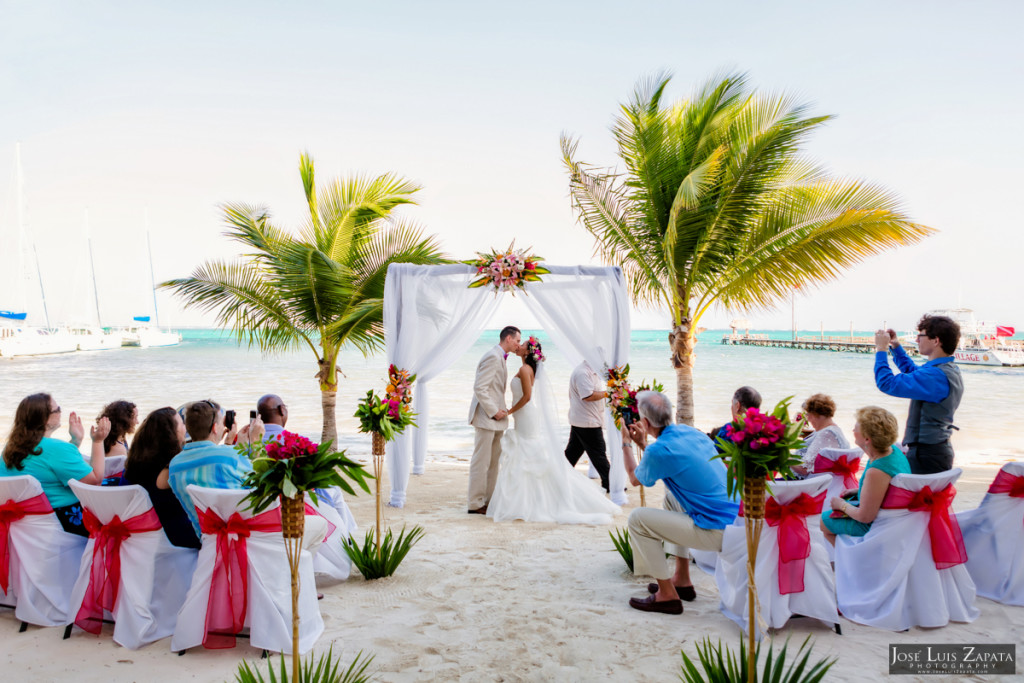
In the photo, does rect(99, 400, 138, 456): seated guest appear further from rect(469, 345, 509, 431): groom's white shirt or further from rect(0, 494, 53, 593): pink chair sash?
rect(469, 345, 509, 431): groom's white shirt

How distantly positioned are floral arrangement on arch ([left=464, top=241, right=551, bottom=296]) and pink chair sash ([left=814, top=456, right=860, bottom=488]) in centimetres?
350

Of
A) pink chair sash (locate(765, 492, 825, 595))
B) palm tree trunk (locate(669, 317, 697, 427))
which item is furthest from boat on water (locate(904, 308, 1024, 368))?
pink chair sash (locate(765, 492, 825, 595))

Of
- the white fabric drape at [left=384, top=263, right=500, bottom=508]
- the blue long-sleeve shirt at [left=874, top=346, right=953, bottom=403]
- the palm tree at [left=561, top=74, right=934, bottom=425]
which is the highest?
the palm tree at [left=561, top=74, right=934, bottom=425]

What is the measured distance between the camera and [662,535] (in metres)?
3.95

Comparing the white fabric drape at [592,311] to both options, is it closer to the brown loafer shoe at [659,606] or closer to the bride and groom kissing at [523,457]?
the bride and groom kissing at [523,457]

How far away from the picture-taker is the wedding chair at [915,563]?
363cm

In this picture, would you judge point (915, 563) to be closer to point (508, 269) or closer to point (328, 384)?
point (508, 269)

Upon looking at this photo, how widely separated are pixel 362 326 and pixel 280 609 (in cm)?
611

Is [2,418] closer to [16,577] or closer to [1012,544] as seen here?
[16,577]

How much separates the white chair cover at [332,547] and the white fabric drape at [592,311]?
11.0 feet

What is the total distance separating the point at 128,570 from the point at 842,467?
15.3 ft

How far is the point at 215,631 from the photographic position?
3336 millimetres

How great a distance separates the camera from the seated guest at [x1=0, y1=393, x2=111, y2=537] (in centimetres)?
375

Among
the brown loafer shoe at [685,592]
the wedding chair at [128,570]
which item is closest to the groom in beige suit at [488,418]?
the brown loafer shoe at [685,592]
